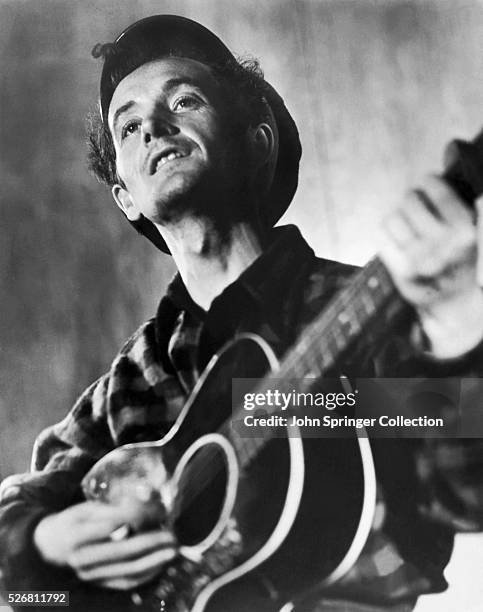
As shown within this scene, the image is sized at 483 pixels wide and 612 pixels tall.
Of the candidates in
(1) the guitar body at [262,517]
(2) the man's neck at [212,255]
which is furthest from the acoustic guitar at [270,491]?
(2) the man's neck at [212,255]

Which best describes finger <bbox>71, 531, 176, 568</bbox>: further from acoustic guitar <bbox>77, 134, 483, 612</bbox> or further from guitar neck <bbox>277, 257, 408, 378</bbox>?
guitar neck <bbox>277, 257, 408, 378</bbox>

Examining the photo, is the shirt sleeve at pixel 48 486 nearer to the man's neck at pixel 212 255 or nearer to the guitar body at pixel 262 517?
the guitar body at pixel 262 517

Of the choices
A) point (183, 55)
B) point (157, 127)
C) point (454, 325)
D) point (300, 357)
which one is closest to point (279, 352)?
point (300, 357)

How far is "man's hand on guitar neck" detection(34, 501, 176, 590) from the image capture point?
1701 millimetres

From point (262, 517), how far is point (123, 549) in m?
0.33

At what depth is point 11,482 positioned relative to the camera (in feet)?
5.96

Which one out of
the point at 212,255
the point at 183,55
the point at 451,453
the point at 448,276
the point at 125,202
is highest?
the point at 183,55

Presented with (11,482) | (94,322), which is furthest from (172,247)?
(11,482)

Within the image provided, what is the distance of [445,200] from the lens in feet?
5.82

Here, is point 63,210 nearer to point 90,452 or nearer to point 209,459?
point 90,452

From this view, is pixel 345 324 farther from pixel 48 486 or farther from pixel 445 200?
pixel 48 486

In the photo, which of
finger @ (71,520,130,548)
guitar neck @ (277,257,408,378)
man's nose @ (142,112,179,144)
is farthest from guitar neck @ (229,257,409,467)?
man's nose @ (142,112,179,144)

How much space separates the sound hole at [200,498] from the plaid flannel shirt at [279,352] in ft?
0.44

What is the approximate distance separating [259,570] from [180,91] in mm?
1173
